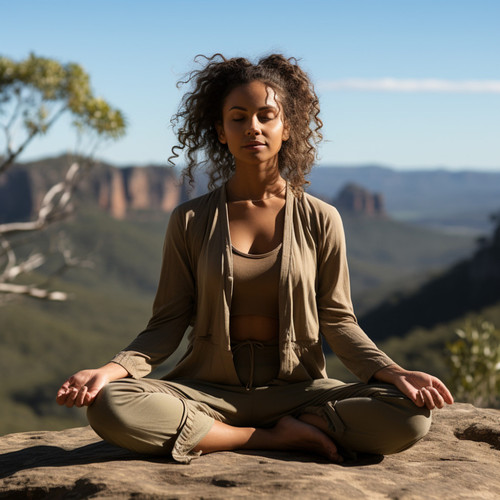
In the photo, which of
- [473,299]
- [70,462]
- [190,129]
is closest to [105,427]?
[70,462]

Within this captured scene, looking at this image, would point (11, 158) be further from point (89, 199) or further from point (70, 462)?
point (89, 199)

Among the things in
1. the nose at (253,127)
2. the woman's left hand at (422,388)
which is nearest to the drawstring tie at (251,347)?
the woman's left hand at (422,388)

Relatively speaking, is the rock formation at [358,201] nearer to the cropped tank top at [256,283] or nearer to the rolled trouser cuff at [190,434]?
the cropped tank top at [256,283]

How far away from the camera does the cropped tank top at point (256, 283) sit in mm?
3305

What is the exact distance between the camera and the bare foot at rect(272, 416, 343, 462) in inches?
123

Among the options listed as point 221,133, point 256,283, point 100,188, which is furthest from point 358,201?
point 256,283

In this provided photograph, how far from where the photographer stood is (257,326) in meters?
3.38

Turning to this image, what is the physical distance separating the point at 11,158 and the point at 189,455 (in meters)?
9.45

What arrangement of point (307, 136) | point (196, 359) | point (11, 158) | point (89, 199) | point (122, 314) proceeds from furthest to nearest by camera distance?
1. point (89, 199)
2. point (122, 314)
3. point (11, 158)
4. point (307, 136)
5. point (196, 359)

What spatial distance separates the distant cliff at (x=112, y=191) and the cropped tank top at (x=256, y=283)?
6030cm

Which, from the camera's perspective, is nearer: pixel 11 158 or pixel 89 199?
pixel 11 158

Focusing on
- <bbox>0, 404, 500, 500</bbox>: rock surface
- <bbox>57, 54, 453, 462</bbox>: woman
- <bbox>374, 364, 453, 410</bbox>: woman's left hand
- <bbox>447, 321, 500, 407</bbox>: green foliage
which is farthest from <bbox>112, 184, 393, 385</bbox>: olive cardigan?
<bbox>447, 321, 500, 407</bbox>: green foliage

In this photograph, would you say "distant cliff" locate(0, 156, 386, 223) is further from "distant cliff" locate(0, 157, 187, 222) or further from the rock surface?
the rock surface

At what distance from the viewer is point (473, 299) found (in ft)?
168
